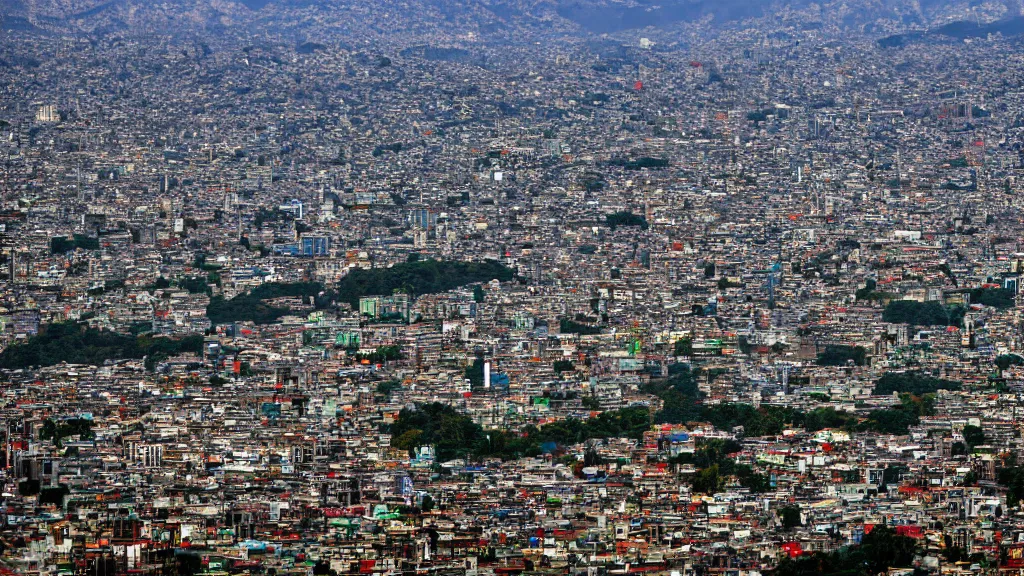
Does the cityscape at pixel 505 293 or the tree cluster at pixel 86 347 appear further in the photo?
the tree cluster at pixel 86 347

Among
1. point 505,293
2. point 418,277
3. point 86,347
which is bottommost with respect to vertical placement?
point 86,347

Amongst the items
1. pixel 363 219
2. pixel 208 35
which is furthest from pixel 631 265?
pixel 208 35

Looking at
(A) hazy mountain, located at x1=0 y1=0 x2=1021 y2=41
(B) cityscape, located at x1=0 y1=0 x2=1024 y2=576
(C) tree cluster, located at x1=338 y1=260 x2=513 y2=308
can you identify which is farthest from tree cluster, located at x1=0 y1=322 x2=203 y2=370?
(A) hazy mountain, located at x1=0 y1=0 x2=1021 y2=41

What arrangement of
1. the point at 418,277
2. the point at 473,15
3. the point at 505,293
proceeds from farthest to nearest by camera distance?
the point at 473,15
the point at 418,277
the point at 505,293

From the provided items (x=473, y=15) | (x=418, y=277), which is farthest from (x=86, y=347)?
(x=473, y=15)

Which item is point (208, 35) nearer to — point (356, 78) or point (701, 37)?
point (356, 78)

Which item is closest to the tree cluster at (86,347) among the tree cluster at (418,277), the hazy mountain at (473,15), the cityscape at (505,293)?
the cityscape at (505,293)

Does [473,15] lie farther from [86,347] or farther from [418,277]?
[86,347]

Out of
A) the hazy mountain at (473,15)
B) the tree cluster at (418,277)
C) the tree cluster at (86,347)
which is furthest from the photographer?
the hazy mountain at (473,15)

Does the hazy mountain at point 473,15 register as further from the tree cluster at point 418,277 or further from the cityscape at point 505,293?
the tree cluster at point 418,277
